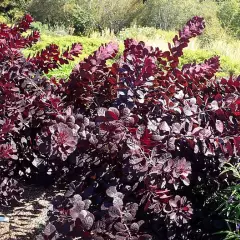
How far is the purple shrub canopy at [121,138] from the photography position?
1.98 m

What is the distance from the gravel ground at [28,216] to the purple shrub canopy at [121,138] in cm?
12

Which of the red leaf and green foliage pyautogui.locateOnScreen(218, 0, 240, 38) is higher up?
the red leaf

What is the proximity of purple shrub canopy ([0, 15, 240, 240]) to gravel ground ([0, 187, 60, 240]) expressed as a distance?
118 mm

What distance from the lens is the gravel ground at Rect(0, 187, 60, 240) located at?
2473 mm

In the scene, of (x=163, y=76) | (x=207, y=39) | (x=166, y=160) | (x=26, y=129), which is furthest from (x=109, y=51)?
(x=207, y=39)

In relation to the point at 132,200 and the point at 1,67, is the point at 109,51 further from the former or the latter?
the point at 132,200

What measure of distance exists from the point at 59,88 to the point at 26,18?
847mm

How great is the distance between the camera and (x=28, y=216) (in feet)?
8.81

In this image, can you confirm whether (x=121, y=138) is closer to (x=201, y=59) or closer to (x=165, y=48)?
(x=201, y=59)

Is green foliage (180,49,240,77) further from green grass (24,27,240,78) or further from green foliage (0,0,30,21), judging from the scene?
green foliage (0,0,30,21)

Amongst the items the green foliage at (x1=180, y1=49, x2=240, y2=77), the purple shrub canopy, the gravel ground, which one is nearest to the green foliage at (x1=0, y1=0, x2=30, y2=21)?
the green foliage at (x1=180, y1=49, x2=240, y2=77)

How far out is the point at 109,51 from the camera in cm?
265

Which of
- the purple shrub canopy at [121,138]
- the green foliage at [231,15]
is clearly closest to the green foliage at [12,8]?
the green foliage at [231,15]

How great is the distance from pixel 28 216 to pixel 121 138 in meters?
1.05
